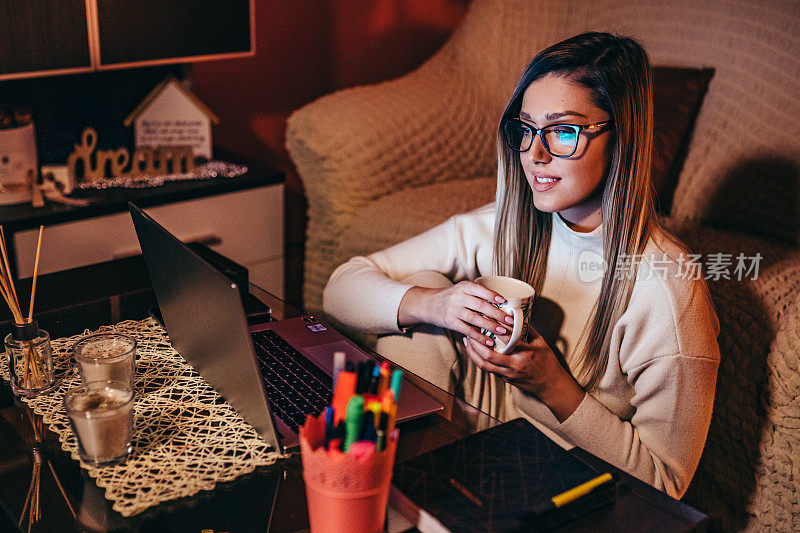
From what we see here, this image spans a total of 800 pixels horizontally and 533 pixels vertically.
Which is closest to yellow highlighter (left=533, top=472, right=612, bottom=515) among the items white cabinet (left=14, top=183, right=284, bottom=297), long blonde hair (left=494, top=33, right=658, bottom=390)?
long blonde hair (left=494, top=33, right=658, bottom=390)

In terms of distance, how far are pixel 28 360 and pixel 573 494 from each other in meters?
0.67

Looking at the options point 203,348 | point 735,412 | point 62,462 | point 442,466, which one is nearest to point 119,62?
point 203,348

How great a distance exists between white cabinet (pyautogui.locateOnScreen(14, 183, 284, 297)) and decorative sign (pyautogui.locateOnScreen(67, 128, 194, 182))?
0.15 meters

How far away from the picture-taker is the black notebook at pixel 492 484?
0.74 metres

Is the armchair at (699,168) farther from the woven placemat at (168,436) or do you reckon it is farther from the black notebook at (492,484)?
the woven placemat at (168,436)

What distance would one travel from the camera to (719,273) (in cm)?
150

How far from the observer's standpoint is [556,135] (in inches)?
43.9

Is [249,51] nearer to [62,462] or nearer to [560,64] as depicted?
[560,64]

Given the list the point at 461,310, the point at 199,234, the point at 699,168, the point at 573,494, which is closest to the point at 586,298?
the point at 461,310

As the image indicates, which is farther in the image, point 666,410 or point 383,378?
point 666,410

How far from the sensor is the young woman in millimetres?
1062

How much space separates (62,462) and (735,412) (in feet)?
3.62

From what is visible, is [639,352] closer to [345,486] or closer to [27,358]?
[345,486]

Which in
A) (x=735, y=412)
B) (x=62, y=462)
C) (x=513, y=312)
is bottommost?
(x=735, y=412)
